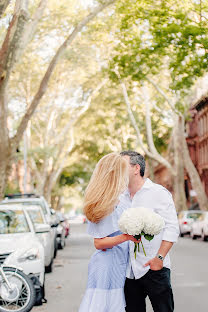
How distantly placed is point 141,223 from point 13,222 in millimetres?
6792

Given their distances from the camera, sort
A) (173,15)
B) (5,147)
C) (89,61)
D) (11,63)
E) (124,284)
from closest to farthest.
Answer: (124,284)
(11,63)
(5,147)
(173,15)
(89,61)

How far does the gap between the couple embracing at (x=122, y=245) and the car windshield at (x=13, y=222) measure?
235 inches

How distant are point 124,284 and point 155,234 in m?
0.49

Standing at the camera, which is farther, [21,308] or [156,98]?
[156,98]

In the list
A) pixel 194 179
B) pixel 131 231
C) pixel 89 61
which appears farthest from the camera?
pixel 194 179

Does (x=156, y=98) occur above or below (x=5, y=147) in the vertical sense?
above

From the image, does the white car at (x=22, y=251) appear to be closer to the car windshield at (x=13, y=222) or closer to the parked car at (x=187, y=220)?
the car windshield at (x=13, y=222)

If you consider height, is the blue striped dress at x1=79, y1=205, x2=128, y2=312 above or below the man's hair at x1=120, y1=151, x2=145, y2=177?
below

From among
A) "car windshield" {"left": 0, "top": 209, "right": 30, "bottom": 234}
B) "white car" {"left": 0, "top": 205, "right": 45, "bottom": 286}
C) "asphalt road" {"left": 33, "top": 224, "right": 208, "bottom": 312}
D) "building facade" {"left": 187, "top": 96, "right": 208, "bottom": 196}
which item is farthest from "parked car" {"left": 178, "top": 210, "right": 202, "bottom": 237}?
"white car" {"left": 0, "top": 205, "right": 45, "bottom": 286}

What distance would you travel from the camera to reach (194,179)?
3869 cm

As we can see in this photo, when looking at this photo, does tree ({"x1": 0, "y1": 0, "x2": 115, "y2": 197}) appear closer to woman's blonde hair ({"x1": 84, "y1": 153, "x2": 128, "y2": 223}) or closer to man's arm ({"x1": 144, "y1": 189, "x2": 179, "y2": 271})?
man's arm ({"x1": 144, "y1": 189, "x2": 179, "y2": 271})

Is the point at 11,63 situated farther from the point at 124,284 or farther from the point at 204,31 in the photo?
the point at 124,284

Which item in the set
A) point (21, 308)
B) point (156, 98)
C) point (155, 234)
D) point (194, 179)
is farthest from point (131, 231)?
point (156, 98)

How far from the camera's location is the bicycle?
8.02m
